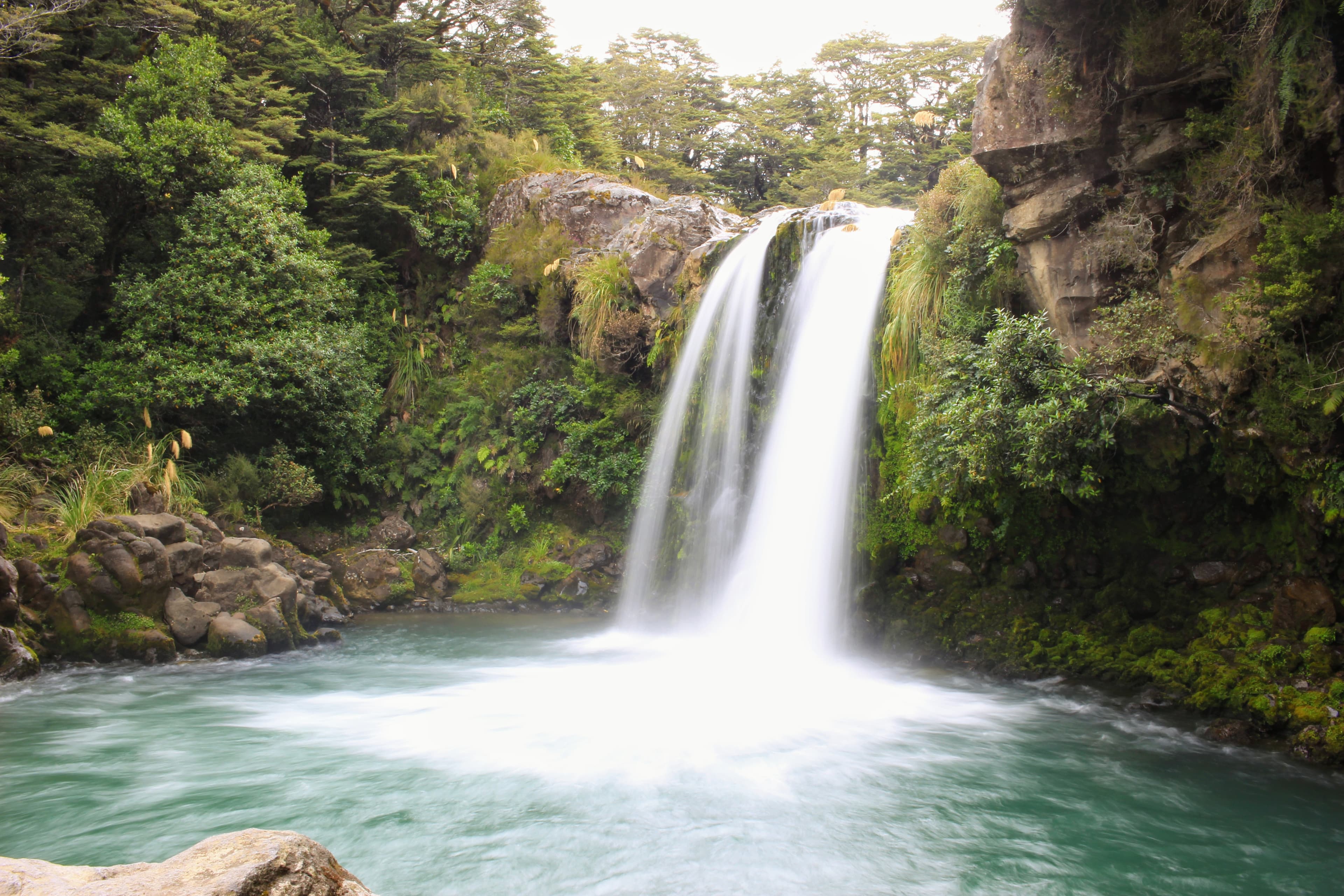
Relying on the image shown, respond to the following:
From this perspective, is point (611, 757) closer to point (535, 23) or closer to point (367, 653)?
point (367, 653)

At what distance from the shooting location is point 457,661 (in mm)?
11164

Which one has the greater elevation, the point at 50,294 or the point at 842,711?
the point at 50,294

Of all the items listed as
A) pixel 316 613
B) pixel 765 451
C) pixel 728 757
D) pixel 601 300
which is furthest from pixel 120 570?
pixel 601 300

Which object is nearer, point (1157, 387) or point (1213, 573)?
point (1157, 387)

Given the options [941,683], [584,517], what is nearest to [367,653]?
[584,517]

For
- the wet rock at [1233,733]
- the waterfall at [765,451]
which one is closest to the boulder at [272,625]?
the waterfall at [765,451]

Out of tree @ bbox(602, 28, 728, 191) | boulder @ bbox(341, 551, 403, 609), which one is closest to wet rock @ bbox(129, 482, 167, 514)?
boulder @ bbox(341, 551, 403, 609)

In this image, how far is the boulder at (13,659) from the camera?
9211 millimetres

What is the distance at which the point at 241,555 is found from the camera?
11680 mm

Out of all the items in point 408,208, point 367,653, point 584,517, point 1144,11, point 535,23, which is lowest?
point 367,653

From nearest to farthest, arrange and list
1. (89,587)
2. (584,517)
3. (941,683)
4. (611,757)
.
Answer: (611,757)
(941,683)
(89,587)
(584,517)

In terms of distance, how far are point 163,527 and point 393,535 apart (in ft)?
18.7

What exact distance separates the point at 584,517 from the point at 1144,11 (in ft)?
40.5

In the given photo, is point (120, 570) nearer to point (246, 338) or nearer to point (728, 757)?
point (246, 338)
